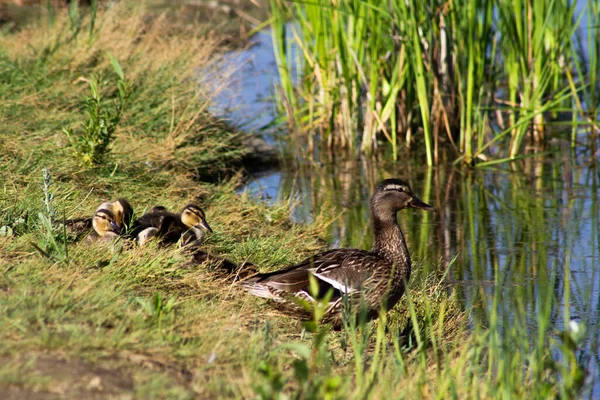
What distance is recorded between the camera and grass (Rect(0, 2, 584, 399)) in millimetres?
3434

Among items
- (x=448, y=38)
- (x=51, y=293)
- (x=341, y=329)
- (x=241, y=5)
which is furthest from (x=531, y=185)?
(x=241, y=5)

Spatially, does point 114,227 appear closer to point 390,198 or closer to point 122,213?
point 122,213

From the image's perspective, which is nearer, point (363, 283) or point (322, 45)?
point (363, 283)

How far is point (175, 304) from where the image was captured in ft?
13.7

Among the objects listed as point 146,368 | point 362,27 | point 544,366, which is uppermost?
point 362,27

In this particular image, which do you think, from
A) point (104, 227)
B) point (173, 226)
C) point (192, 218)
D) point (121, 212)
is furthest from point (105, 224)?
point (192, 218)

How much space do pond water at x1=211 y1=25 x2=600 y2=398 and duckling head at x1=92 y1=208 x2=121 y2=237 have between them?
6.81 ft

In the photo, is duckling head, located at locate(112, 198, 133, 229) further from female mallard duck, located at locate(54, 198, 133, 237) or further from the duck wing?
the duck wing

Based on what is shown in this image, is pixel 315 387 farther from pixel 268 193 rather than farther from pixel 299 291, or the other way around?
pixel 268 193

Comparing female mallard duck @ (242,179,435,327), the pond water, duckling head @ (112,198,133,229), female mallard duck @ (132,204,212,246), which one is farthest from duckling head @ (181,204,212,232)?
the pond water

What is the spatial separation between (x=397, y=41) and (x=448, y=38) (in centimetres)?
53

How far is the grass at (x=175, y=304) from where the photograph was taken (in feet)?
11.3

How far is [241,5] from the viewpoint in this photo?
18.4m

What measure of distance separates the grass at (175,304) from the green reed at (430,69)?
4.20 ft
